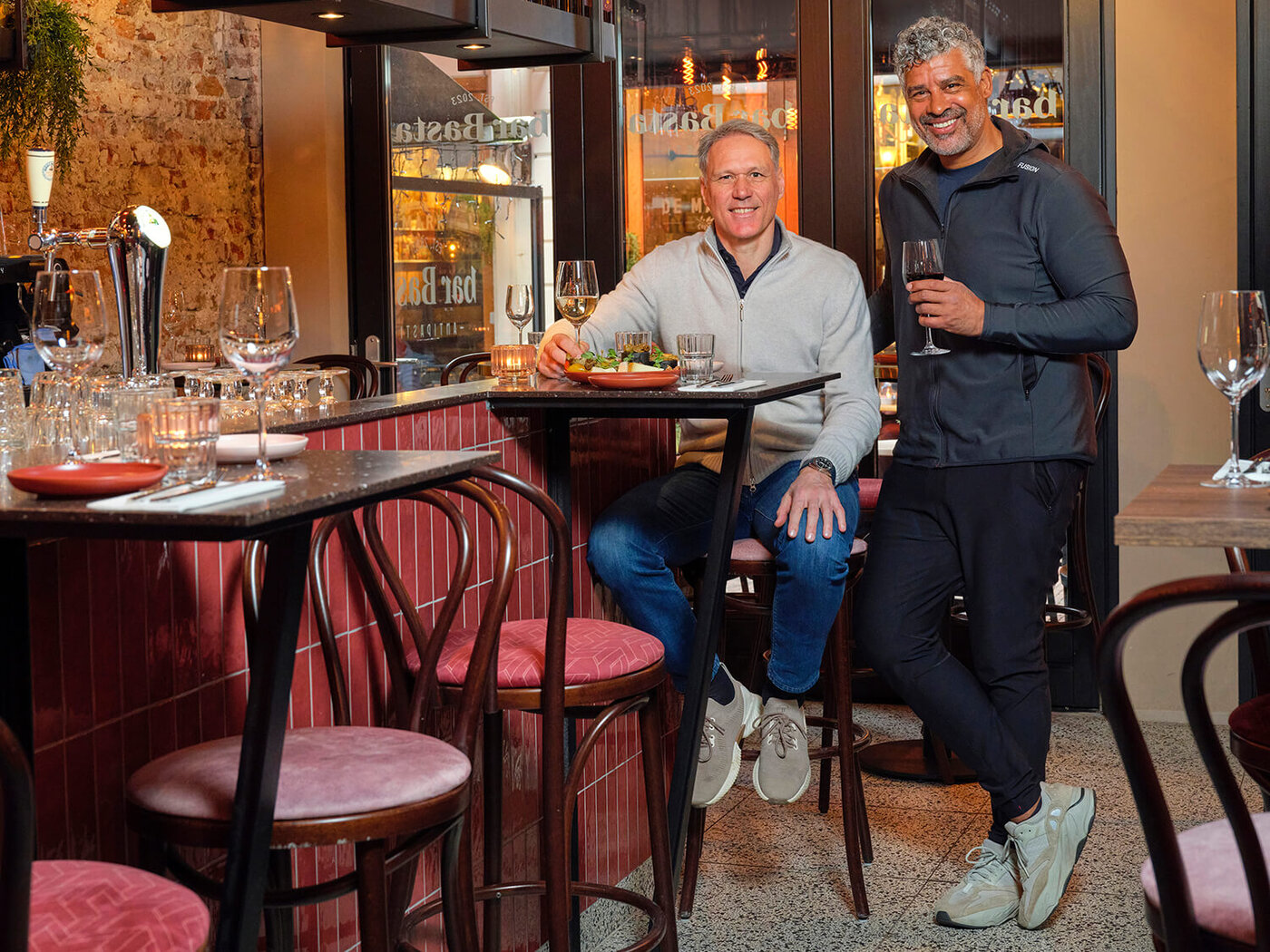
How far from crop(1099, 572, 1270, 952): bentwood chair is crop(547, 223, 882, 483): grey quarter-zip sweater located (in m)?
1.68

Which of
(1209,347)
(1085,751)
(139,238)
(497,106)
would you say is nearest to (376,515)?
(139,238)

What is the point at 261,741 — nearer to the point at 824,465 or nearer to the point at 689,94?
the point at 824,465

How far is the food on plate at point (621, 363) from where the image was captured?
104 inches

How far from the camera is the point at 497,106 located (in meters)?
5.25

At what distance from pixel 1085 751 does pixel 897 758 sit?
0.56 meters

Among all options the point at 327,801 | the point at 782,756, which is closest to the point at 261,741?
the point at 327,801

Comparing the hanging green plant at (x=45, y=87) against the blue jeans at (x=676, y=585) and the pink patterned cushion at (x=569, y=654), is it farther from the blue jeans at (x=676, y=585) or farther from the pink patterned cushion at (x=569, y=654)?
the pink patterned cushion at (x=569, y=654)

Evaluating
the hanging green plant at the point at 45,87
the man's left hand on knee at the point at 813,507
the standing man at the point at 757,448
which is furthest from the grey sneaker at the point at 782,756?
the hanging green plant at the point at 45,87

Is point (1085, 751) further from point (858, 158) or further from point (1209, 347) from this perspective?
point (1209, 347)

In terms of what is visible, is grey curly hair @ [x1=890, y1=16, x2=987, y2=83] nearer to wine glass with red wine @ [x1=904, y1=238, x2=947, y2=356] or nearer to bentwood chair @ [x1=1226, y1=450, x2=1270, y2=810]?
wine glass with red wine @ [x1=904, y1=238, x2=947, y2=356]

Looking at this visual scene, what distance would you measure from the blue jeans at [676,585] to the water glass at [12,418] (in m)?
1.32

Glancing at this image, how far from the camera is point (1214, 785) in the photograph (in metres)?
1.38

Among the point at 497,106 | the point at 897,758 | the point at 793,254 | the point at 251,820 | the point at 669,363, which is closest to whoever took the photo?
the point at 251,820

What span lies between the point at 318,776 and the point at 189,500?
0.46 m
